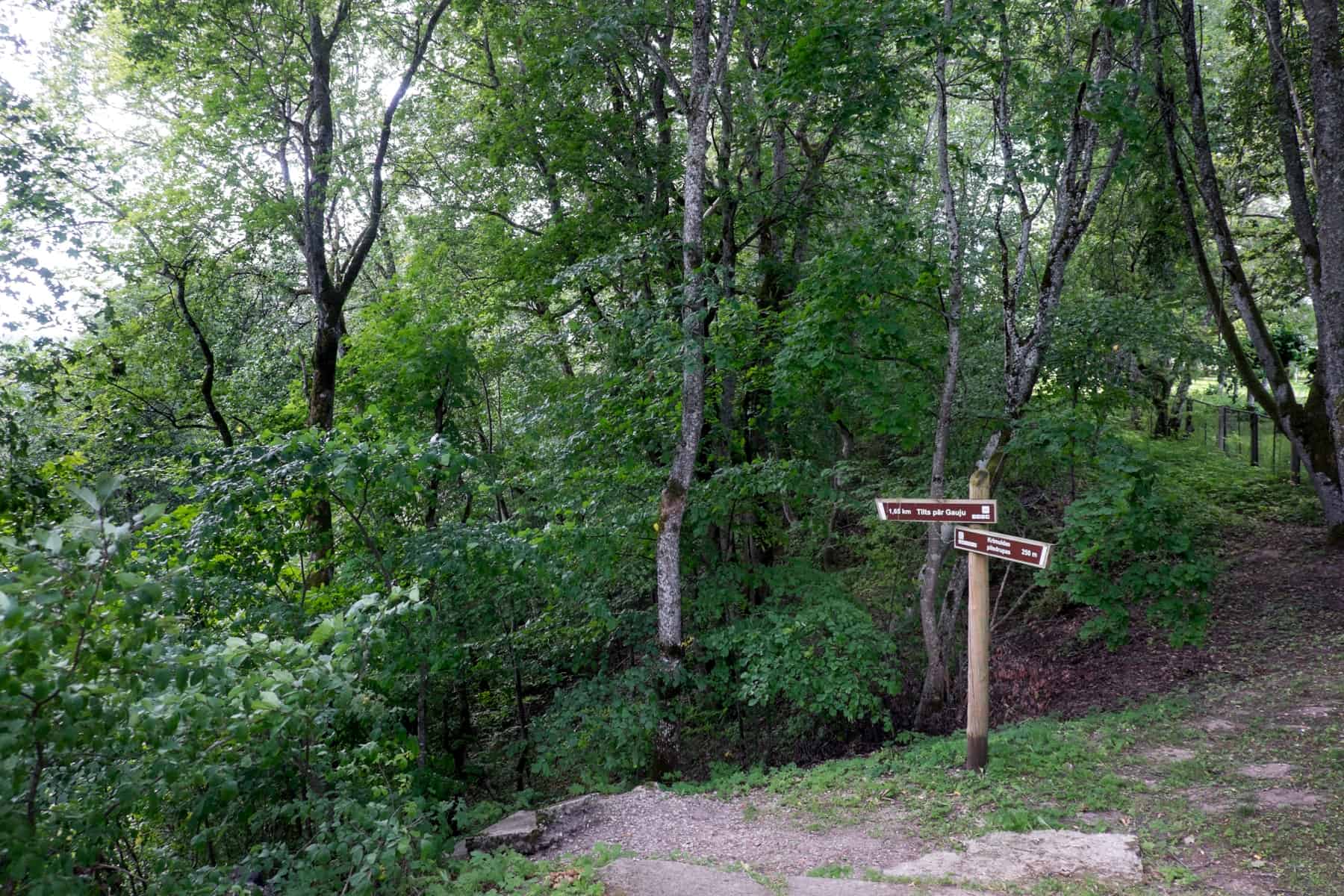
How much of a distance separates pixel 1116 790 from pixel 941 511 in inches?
82.7

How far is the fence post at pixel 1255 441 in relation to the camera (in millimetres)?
14353

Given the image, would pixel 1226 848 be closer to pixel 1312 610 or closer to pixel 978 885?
pixel 978 885

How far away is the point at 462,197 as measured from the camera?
12.5 metres

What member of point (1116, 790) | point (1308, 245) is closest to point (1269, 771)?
point (1116, 790)

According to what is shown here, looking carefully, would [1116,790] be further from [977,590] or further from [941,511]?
[941,511]

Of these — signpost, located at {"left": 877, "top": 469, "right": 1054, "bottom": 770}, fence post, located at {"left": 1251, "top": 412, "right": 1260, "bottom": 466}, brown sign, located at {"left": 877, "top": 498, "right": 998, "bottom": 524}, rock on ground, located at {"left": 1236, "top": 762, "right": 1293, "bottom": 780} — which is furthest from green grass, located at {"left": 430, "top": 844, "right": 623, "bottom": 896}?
fence post, located at {"left": 1251, "top": 412, "right": 1260, "bottom": 466}

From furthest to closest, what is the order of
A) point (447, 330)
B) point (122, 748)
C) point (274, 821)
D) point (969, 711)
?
1. point (447, 330)
2. point (274, 821)
3. point (969, 711)
4. point (122, 748)

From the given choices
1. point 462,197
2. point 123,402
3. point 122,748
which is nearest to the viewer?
point 122,748

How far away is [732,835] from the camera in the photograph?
5590 mm

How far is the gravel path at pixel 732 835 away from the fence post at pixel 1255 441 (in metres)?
12.7

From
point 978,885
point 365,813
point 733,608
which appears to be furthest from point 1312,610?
point 365,813

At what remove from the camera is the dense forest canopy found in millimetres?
5664

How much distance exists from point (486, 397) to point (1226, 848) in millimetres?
8759

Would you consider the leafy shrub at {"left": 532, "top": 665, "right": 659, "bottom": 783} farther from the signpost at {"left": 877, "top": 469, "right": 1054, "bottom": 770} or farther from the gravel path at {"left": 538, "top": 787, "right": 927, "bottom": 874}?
the signpost at {"left": 877, "top": 469, "right": 1054, "bottom": 770}
